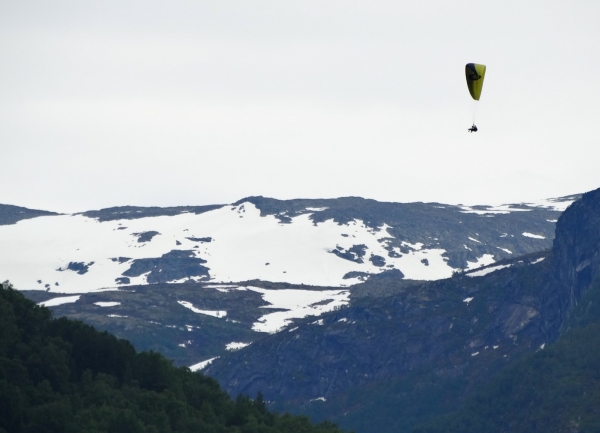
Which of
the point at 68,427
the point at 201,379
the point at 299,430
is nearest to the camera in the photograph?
the point at 68,427

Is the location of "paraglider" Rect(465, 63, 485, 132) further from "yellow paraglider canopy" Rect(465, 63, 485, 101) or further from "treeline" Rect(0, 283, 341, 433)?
"treeline" Rect(0, 283, 341, 433)

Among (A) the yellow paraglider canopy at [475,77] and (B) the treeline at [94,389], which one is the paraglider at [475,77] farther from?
(B) the treeline at [94,389]

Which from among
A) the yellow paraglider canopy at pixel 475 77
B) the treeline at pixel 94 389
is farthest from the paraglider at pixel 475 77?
the treeline at pixel 94 389

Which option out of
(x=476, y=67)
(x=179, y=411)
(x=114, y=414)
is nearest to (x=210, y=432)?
(x=179, y=411)

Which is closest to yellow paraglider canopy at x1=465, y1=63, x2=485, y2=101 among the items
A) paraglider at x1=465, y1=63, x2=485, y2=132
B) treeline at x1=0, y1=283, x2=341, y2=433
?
paraglider at x1=465, y1=63, x2=485, y2=132

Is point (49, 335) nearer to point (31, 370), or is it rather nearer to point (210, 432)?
point (31, 370)

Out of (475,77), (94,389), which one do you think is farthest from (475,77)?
(94,389)

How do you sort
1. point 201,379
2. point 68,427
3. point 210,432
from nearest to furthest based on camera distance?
point 68,427 < point 210,432 < point 201,379
